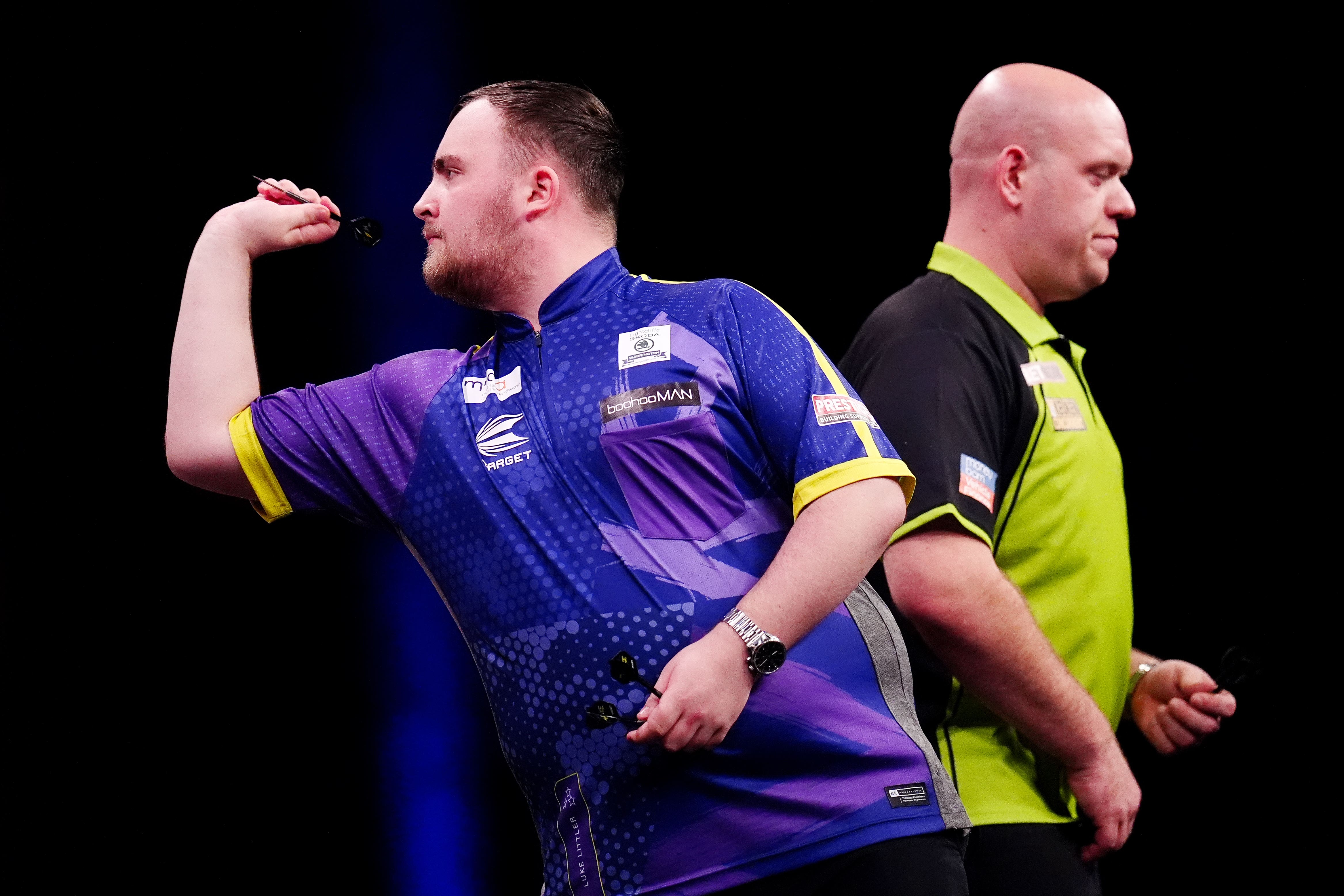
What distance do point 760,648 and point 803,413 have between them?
0.90 feet

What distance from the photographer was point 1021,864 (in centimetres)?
172

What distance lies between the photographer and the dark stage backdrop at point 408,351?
2.39m

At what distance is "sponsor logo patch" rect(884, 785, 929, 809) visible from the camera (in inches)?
52.9

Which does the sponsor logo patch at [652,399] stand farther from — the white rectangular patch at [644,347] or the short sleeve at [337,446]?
the short sleeve at [337,446]

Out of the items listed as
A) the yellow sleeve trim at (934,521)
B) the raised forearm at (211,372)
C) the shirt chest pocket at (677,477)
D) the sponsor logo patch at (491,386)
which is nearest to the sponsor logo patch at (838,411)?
the shirt chest pocket at (677,477)

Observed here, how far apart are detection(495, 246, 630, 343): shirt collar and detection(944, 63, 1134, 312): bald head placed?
2.40 feet

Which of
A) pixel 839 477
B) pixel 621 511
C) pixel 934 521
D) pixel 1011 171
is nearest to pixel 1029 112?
pixel 1011 171

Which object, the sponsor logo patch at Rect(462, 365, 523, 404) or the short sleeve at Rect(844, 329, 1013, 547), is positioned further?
the short sleeve at Rect(844, 329, 1013, 547)

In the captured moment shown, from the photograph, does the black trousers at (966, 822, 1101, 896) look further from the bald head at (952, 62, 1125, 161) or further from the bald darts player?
the bald head at (952, 62, 1125, 161)

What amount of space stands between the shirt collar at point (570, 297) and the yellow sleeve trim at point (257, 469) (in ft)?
1.06

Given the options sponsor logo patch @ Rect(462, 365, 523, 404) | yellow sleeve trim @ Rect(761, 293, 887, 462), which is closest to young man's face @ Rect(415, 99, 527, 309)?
sponsor logo patch @ Rect(462, 365, 523, 404)

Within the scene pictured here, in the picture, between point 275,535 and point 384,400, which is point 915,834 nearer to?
point 384,400

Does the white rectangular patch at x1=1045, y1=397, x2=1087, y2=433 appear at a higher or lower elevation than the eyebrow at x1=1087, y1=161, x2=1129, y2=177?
lower

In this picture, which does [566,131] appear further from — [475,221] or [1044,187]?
[1044,187]
